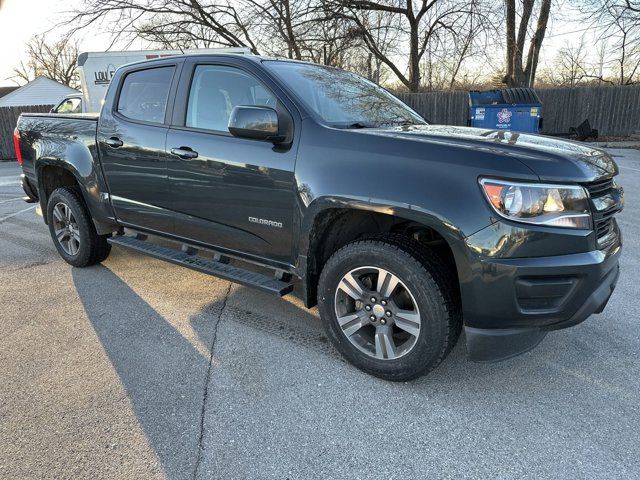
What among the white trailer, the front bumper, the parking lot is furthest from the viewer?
the white trailer

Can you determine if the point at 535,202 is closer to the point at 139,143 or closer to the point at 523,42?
the point at 139,143

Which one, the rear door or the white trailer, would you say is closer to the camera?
the rear door

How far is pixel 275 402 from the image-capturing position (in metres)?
2.65

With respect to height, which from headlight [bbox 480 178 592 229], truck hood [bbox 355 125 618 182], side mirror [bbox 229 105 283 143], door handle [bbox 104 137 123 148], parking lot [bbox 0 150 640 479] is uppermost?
side mirror [bbox 229 105 283 143]

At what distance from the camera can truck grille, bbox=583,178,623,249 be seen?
2.41 meters

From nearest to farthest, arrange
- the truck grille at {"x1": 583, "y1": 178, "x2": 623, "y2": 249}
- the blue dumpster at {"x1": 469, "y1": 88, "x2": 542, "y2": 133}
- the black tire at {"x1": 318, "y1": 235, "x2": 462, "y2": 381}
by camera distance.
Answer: the truck grille at {"x1": 583, "y1": 178, "x2": 623, "y2": 249}, the black tire at {"x1": 318, "y1": 235, "x2": 462, "y2": 381}, the blue dumpster at {"x1": 469, "y1": 88, "x2": 542, "y2": 133}

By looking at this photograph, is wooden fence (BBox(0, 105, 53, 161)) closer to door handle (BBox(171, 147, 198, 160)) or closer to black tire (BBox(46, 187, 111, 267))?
black tire (BBox(46, 187, 111, 267))

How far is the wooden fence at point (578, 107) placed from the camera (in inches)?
735

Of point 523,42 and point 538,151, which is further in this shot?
point 523,42

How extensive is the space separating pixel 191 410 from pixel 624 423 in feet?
7.55

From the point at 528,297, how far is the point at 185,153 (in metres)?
2.51

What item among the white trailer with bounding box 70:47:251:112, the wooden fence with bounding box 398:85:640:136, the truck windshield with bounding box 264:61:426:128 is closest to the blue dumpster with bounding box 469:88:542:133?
the wooden fence with bounding box 398:85:640:136

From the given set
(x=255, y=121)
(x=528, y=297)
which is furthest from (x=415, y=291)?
(x=255, y=121)

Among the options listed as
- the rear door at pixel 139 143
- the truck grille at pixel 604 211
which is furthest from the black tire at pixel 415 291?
the rear door at pixel 139 143
